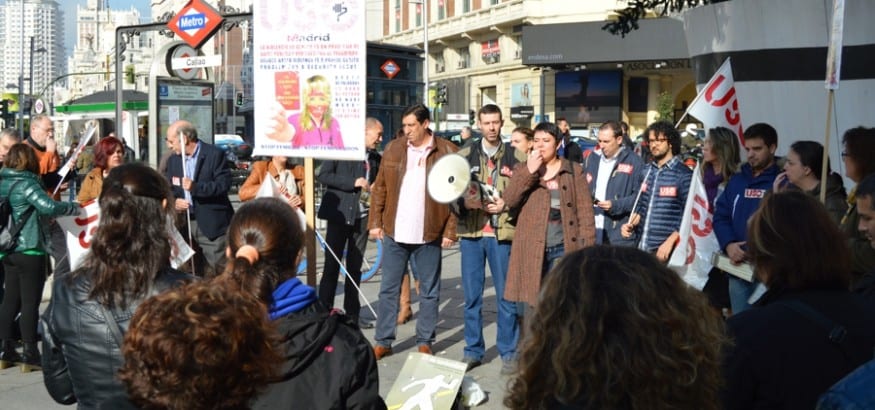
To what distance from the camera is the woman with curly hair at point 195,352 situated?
2.17 m

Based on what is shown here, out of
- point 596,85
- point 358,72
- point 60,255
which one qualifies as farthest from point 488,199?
point 596,85

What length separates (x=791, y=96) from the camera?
880 cm

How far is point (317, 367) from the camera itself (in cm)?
288

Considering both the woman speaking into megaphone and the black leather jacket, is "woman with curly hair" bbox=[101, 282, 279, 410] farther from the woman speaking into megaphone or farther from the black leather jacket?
the woman speaking into megaphone

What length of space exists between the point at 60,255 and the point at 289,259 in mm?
5040

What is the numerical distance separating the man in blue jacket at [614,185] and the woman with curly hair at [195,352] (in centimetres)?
543

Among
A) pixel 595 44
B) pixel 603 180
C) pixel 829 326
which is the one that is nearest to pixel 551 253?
pixel 603 180

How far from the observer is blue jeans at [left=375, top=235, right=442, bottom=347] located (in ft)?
23.7

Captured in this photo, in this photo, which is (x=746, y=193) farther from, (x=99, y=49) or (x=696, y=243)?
(x=99, y=49)

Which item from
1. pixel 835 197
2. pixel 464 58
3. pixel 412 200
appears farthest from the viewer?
pixel 464 58

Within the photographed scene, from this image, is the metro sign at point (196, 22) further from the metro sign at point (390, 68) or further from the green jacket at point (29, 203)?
the green jacket at point (29, 203)

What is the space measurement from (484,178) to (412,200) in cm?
57

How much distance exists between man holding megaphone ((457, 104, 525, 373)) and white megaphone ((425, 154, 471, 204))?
1.40 ft

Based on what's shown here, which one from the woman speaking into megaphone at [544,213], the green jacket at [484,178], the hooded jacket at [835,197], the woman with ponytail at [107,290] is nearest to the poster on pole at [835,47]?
the hooded jacket at [835,197]
